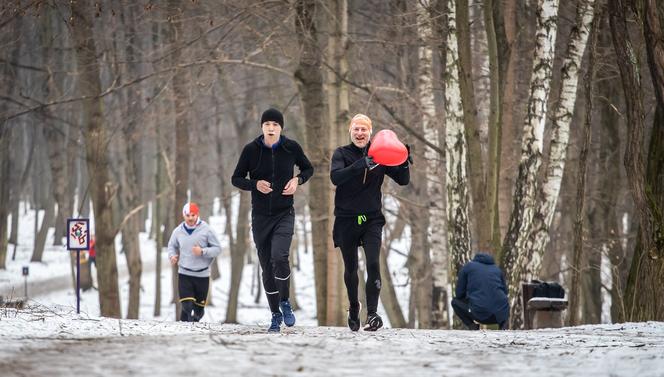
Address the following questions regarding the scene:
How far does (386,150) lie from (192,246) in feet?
17.2

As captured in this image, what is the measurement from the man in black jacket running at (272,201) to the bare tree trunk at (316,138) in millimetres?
6511

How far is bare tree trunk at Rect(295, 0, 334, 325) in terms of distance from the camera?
1608cm

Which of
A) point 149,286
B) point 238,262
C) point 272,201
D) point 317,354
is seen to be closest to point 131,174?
point 238,262

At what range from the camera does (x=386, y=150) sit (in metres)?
8.70

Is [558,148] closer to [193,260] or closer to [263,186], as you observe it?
[193,260]

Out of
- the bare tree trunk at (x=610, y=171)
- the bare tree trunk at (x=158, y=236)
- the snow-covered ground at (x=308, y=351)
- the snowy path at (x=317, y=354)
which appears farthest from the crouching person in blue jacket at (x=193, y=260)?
the bare tree trunk at (x=158, y=236)

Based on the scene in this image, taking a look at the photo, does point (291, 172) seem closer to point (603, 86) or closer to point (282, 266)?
point (282, 266)

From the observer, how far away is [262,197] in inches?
366

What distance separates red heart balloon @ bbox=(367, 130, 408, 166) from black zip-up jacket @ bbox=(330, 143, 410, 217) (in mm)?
174

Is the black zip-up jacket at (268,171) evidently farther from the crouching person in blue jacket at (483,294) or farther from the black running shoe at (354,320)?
the crouching person in blue jacket at (483,294)

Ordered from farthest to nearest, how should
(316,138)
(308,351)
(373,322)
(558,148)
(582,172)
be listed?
(316,138) < (558,148) < (582,172) < (373,322) < (308,351)

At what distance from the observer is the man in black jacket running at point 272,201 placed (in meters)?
9.20

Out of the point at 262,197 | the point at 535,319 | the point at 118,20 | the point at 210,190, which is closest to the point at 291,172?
the point at 262,197

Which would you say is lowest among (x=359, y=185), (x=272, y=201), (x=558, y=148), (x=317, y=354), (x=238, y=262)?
(x=317, y=354)
